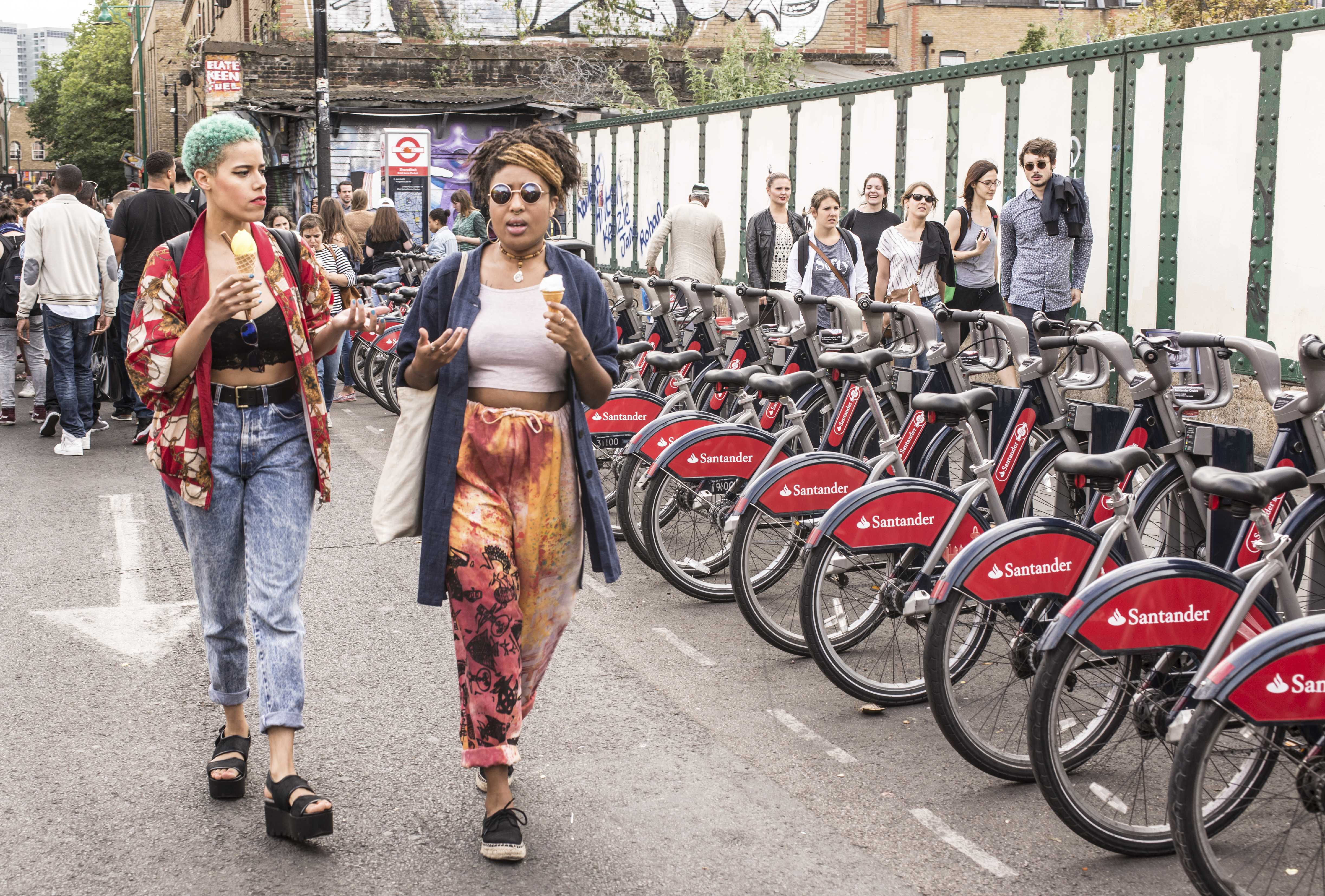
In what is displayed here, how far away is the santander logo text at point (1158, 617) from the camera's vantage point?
3707mm

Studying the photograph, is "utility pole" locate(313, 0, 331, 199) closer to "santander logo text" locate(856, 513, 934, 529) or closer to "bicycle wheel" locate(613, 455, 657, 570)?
"bicycle wheel" locate(613, 455, 657, 570)

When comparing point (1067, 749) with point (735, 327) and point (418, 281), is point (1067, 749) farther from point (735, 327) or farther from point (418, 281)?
point (418, 281)

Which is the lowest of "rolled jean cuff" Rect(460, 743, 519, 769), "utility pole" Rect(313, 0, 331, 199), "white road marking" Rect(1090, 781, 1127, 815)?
"white road marking" Rect(1090, 781, 1127, 815)

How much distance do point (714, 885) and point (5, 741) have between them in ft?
8.33

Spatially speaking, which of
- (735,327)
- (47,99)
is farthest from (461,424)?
(47,99)

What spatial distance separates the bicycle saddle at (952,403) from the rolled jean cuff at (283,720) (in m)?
2.42

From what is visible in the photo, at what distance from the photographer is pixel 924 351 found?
6477 mm

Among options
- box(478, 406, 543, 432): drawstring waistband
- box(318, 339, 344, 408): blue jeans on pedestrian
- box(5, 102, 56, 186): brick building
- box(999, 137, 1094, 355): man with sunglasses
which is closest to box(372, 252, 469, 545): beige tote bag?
box(478, 406, 543, 432): drawstring waistband

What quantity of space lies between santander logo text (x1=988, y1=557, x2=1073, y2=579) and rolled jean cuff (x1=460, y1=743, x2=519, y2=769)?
4.91ft

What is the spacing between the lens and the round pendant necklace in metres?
3.89

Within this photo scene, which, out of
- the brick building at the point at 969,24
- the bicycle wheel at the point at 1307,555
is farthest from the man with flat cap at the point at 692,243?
the brick building at the point at 969,24

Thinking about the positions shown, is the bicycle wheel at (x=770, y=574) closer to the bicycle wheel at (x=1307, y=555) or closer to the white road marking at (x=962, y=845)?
the white road marking at (x=962, y=845)

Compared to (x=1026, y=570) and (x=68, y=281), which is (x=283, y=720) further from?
(x=68, y=281)

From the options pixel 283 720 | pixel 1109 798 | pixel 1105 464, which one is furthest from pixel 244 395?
pixel 1109 798
